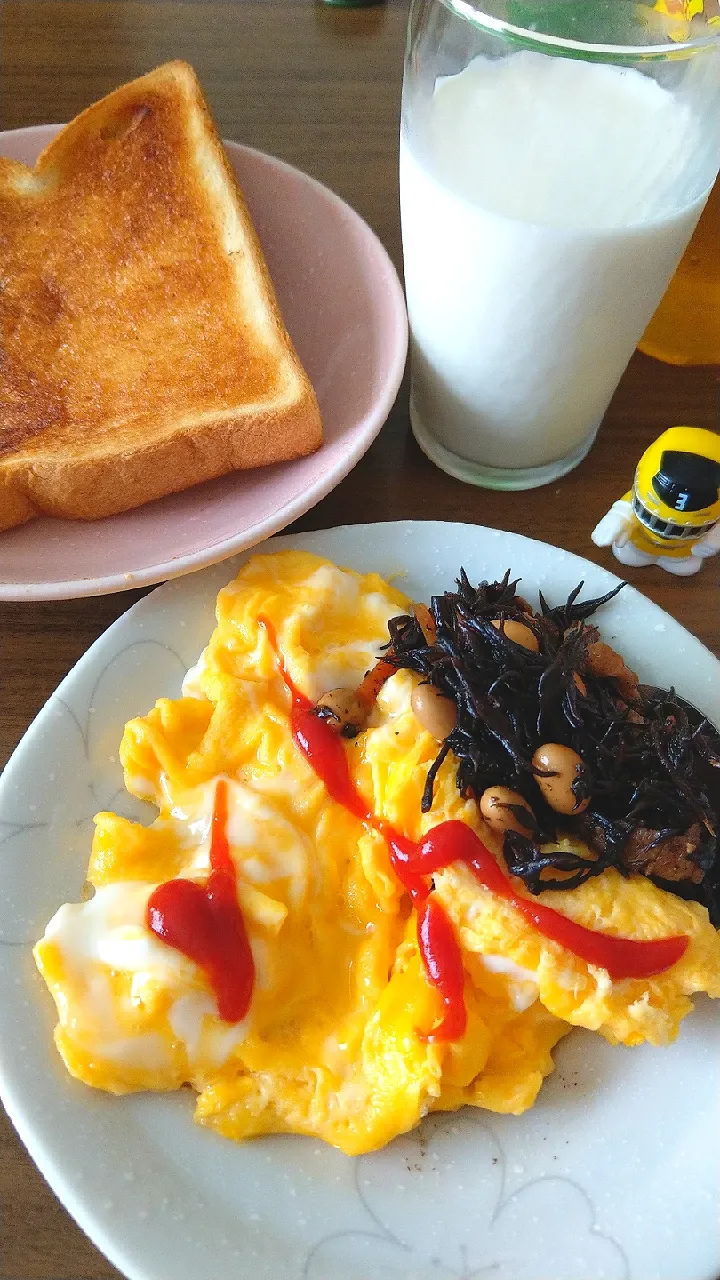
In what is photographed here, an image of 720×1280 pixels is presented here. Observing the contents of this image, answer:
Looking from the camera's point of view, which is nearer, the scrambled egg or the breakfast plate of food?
the scrambled egg

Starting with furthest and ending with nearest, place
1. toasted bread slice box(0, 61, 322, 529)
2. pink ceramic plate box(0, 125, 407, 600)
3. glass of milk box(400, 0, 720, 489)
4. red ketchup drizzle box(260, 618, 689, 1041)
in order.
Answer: toasted bread slice box(0, 61, 322, 529)
pink ceramic plate box(0, 125, 407, 600)
glass of milk box(400, 0, 720, 489)
red ketchup drizzle box(260, 618, 689, 1041)

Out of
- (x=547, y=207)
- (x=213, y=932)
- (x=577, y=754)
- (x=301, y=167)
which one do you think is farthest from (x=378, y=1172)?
(x=301, y=167)

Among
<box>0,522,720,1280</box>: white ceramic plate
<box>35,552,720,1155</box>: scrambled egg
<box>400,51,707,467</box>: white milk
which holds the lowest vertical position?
<box>0,522,720,1280</box>: white ceramic plate

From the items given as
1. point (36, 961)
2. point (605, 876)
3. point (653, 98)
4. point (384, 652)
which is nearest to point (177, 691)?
point (384, 652)

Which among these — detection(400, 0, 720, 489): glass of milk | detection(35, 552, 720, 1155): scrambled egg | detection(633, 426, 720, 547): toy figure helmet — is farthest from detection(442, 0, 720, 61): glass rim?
detection(35, 552, 720, 1155): scrambled egg

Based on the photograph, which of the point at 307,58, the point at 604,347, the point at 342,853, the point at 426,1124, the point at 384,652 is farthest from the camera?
the point at 307,58

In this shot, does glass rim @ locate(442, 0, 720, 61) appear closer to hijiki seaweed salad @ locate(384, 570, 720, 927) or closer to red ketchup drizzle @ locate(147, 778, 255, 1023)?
hijiki seaweed salad @ locate(384, 570, 720, 927)

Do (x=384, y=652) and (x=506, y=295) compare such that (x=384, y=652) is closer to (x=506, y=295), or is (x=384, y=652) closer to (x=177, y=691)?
(x=177, y=691)

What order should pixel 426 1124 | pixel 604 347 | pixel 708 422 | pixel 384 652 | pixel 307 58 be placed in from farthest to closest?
pixel 307 58
pixel 708 422
pixel 604 347
pixel 384 652
pixel 426 1124
